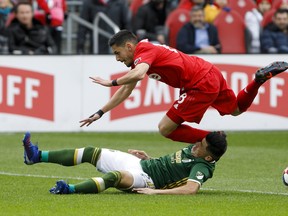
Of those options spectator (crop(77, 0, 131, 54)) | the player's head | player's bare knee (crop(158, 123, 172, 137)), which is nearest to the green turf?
player's bare knee (crop(158, 123, 172, 137))

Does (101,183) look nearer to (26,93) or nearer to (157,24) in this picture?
(26,93)

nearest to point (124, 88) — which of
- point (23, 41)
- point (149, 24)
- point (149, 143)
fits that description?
point (149, 143)

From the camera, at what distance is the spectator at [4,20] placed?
859 inches

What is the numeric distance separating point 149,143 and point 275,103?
3.37 m

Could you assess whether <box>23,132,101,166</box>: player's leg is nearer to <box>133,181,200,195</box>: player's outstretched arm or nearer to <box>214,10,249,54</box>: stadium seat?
<box>133,181,200,195</box>: player's outstretched arm

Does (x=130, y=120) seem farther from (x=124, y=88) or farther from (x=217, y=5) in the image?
(x=124, y=88)

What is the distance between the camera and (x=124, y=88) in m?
13.0

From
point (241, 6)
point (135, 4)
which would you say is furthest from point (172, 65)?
point (135, 4)

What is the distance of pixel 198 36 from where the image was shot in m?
22.4

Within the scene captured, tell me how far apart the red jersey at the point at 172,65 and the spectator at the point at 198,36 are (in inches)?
356

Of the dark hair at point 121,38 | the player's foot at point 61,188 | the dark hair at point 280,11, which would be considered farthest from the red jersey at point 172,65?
the dark hair at point 280,11

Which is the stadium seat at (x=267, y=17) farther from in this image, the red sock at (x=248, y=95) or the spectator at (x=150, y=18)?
the red sock at (x=248, y=95)

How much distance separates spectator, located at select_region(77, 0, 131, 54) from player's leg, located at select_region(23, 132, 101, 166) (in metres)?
11.9

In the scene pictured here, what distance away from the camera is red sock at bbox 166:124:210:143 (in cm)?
1262
